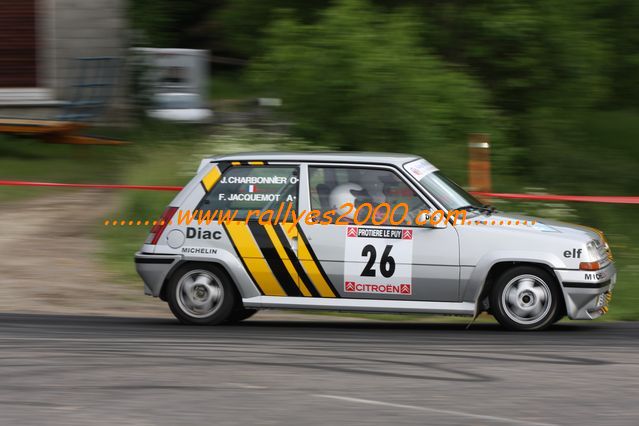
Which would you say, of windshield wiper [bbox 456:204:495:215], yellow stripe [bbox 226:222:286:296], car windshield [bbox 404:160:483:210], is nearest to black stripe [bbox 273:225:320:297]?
yellow stripe [bbox 226:222:286:296]

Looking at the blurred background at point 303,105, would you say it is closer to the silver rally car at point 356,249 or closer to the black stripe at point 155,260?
the black stripe at point 155,260

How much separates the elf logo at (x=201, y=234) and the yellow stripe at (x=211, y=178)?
1.26 feet

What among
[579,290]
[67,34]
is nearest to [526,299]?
[579,290]

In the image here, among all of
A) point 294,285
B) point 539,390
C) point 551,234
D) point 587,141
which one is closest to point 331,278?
point 294,285

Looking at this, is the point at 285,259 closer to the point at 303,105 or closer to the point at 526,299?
the point at 526,299

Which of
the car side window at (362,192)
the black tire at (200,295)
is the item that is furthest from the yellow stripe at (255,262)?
the car side window at (362,192)

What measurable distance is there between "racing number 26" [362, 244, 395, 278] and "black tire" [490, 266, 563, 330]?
882mm

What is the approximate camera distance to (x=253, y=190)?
9.87 meters

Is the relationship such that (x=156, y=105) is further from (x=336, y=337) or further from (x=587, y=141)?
(x=336, y=337)

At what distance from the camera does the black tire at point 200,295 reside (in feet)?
32.3

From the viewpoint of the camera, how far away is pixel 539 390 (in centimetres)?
708

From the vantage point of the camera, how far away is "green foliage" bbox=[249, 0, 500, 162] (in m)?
15.8

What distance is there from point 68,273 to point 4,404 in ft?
19.2

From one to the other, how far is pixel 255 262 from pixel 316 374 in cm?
226
